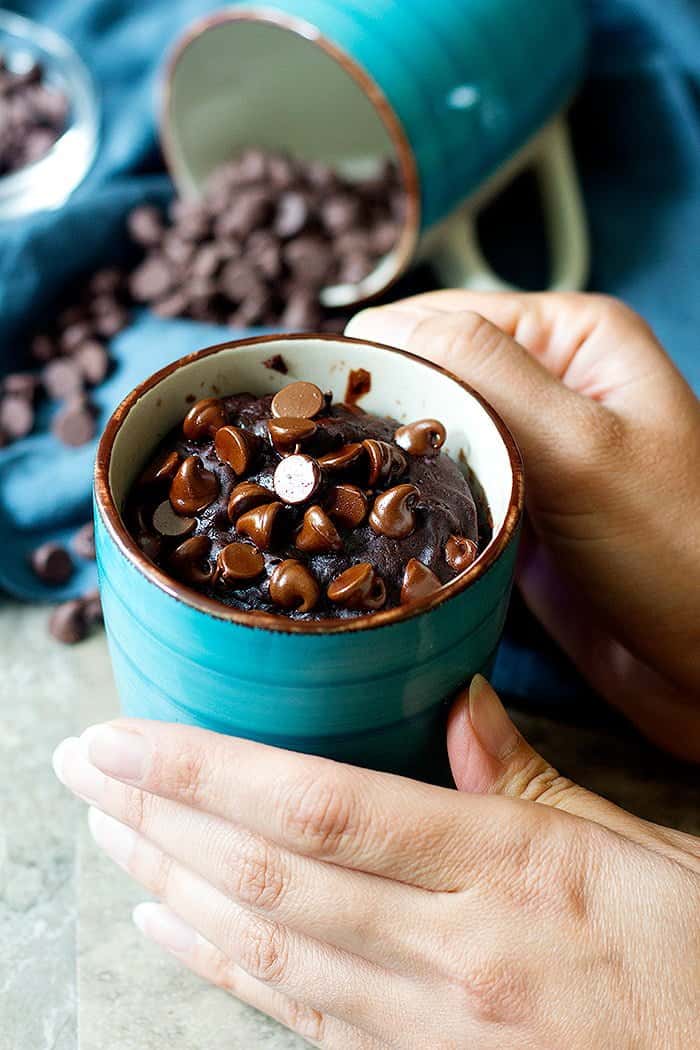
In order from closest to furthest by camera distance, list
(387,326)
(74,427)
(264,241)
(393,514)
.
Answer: (393,514) → (387,326) → (74,427) → (264,241)

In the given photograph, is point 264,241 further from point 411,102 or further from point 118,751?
point 118,751

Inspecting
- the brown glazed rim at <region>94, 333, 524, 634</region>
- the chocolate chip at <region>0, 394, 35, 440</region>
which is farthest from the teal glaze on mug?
the chocolate chip at <region>0, 394, 35, 440</region>

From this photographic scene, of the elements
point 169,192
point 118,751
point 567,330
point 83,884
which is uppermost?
point 567,330

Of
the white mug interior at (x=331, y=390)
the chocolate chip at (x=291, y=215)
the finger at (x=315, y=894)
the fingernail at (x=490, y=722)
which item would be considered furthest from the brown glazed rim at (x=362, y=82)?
the finger at (x=315, y=894)

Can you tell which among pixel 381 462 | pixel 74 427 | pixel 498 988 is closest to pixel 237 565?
pixel 381 462

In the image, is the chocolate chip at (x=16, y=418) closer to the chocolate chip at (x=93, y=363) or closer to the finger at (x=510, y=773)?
the chocolate chip at (x=93, y=363)

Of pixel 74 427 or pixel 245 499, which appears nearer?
pixel 245 499

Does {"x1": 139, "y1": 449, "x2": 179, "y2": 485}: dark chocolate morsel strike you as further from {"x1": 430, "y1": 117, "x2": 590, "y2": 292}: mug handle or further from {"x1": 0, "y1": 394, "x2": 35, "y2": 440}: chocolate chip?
{"x1": 430, "y1": 117, "x2": 590, "y2": 292}: mug handle
